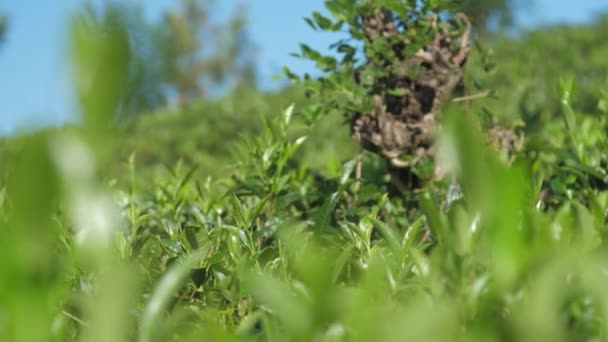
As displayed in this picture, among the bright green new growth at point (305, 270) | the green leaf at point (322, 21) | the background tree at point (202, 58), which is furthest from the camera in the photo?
the background tree at point (202, 58)

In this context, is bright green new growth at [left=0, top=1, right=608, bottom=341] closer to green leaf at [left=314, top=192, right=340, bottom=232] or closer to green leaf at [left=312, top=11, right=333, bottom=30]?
green leaf at [left=314, top=192, right=340, bottom=232]

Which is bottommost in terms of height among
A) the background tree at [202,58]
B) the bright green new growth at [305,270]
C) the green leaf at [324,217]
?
the background tree at [202,58]

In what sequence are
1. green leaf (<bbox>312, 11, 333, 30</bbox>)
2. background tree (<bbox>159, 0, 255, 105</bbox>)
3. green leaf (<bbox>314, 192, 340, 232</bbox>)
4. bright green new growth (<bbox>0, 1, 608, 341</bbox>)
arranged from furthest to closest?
background tree (<bbox>159, 0, 255, 105</bbox>), green leaf (<bbox>312, 11, 333, 30</bbox>), green leaf (<bbox>314, 192, 340, 232</bbox>), bright green new growth (<bbox>0, 1, 608, 341</bbox>)

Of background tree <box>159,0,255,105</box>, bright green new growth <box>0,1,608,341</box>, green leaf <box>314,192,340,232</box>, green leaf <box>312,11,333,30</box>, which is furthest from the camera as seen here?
background tree <box>159,0,255,105</box>

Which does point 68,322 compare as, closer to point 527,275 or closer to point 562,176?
point 527,275

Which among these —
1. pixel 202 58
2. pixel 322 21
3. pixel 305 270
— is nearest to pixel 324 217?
pixel 322 21

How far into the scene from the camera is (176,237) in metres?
1.68

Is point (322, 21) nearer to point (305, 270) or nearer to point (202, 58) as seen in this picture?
point (305, 270)

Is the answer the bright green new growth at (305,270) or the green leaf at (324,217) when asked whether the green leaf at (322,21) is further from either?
the bright green new growth at (305,270)

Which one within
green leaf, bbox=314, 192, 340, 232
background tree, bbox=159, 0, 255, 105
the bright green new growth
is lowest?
background tree, bbox=159, 0, 255, 105

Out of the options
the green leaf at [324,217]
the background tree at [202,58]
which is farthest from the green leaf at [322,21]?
the background tree at [202,58]

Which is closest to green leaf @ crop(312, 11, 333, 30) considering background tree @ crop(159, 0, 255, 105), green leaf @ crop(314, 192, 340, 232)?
green leaf @ crop(314, 192, 340, 232)

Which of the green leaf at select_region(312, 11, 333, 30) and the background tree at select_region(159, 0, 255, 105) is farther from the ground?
the green leaf at select_region(312, 11, 333, 30)

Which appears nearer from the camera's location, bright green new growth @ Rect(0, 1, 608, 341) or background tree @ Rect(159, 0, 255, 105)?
bright green new growth @ Rect(0, 1, 608, 341)
